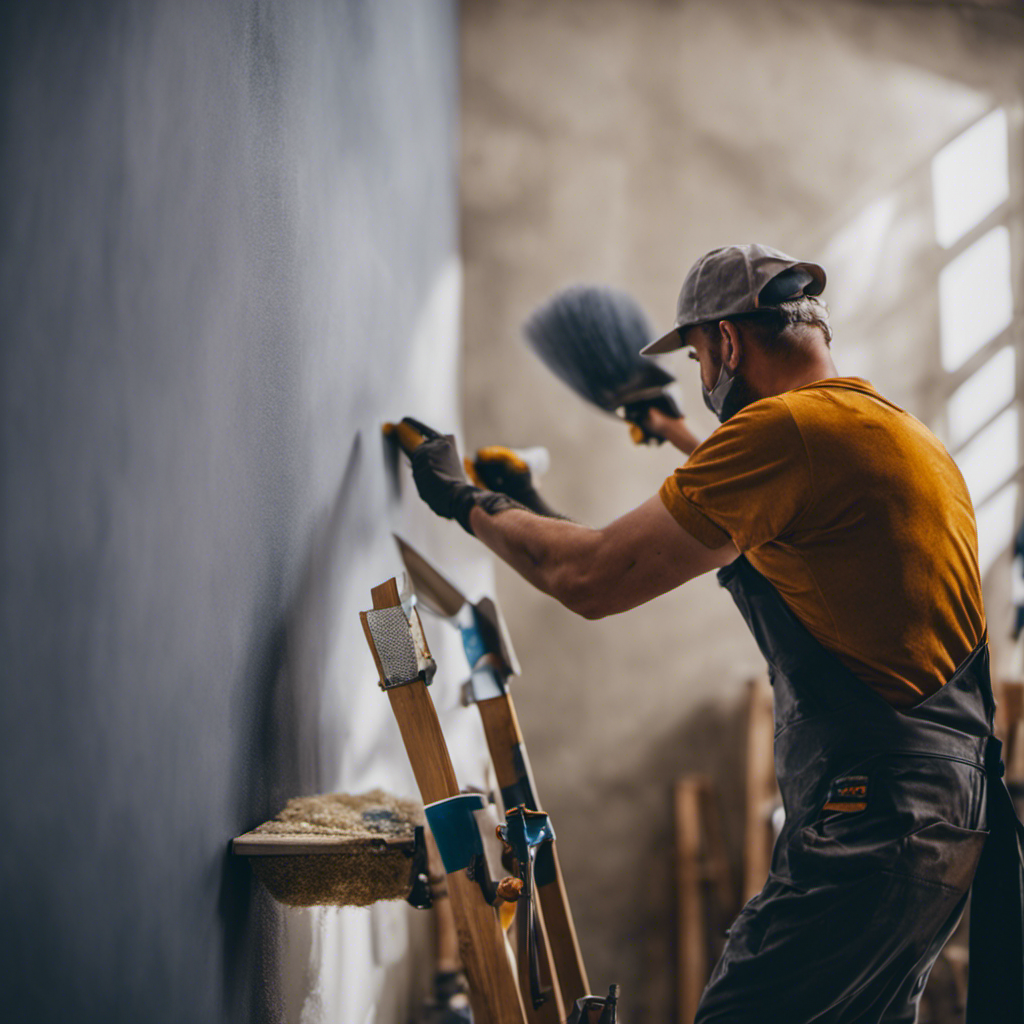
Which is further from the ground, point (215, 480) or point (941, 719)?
point (215, 480)

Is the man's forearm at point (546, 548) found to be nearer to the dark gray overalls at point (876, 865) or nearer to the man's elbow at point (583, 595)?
the man's elbow at point (583, 595)

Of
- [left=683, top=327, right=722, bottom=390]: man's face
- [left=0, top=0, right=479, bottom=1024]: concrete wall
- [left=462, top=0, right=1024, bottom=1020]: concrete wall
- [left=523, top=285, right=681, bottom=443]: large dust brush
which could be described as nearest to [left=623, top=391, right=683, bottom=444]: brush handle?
[left=523, top=285, right=681, bottom=443]: large dust brush

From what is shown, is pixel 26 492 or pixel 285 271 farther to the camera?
pixel 285 271

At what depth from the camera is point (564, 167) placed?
3.17 metres

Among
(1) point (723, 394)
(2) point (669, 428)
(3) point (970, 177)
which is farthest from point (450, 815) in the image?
(3) point (970, 177)

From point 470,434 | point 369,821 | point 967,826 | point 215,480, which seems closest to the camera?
point 215,480

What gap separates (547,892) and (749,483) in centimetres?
84

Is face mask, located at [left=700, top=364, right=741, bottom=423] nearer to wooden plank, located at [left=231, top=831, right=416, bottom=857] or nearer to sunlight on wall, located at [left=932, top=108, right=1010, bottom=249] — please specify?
wooden plank, located at [left=231, top=831, right=416, bottom=857]

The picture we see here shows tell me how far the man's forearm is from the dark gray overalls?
28 cm

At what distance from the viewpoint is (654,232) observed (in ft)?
10.4

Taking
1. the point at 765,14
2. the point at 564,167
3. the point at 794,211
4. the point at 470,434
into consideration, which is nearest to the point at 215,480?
the point at 470,434

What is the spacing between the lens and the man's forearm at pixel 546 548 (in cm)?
112

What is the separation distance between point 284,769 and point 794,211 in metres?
2.90

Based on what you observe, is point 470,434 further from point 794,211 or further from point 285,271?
point 285,271
